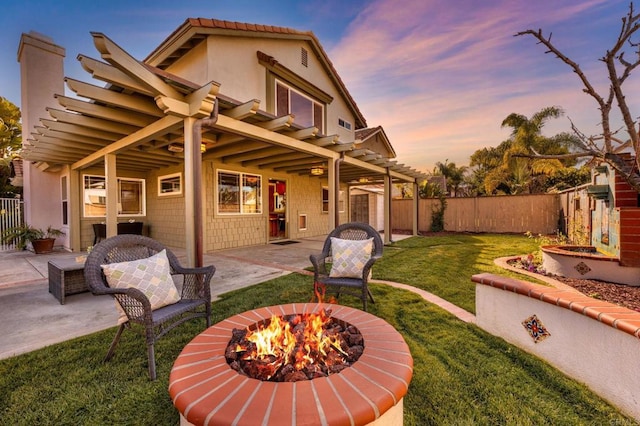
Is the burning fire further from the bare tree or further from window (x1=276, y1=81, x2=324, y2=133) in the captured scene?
window (x1=276, y1=81, x2=324, y2=133)

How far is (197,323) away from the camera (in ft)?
9.78

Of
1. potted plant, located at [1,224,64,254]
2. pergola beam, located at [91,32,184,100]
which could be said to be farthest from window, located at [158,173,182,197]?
pergola beam, located at [91,32,184,100]

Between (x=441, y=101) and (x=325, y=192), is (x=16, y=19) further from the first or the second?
(x=441, y=101)

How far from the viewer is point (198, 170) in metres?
3.77

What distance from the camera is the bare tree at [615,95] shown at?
2.19 m

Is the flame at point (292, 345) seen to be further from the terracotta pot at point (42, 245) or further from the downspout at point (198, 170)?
the terracotta pot at point (42, 245)

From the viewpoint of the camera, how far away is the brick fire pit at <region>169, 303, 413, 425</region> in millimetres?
1119

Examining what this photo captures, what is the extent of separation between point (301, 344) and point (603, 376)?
6.90ft

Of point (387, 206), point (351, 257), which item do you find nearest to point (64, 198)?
point (351, 257)

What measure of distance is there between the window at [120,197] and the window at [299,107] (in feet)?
18.6

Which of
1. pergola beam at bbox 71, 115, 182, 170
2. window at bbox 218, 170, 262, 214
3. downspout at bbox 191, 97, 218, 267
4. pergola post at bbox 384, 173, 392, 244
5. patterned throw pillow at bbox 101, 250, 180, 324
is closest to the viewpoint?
patterned throw pillow at bbox 101, 250, 180, 324

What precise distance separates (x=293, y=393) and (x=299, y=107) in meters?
8.52

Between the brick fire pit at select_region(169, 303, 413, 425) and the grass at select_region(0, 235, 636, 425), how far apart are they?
478mm

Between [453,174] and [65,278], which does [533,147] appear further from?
[65,278]
